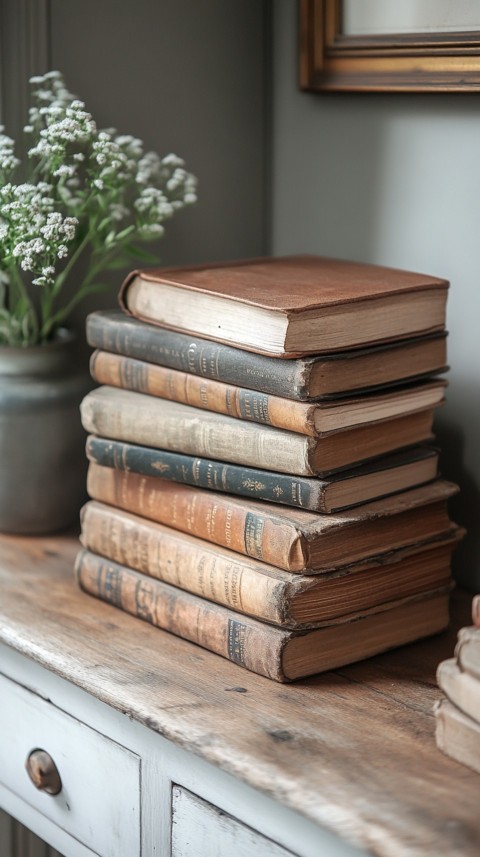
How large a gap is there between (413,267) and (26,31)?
516mm

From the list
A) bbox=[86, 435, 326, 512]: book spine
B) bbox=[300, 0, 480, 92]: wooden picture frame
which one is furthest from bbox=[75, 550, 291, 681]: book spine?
bbox=[300, 0, 480, 92]: wooden picture frame

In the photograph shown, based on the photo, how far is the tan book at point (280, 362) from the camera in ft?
3.09

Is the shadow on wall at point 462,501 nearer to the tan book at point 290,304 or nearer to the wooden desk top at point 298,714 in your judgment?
the wooden desk top at point 298,714

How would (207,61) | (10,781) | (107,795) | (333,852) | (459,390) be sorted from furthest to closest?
(207,61) → (459,390) → (10,781) → (107,795) → (333,852)

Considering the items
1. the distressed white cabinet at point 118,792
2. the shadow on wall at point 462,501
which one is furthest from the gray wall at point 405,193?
the distressed white cabinet at point 118,792

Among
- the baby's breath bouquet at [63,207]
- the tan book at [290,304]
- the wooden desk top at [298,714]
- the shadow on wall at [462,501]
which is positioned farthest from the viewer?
the shadow on wall at [462,501]

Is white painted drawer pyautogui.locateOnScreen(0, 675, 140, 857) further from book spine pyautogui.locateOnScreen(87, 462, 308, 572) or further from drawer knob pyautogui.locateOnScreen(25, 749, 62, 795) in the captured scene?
book spine pyautogui.locateOnScreen(87, 462, 308, 572)

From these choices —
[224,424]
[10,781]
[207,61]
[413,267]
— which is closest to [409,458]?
[224,424]

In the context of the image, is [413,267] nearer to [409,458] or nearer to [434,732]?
[409,458]

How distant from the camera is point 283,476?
971mm

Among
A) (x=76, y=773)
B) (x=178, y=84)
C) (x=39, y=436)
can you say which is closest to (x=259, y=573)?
(x=76, y=773)

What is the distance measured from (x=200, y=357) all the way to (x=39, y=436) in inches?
12.4

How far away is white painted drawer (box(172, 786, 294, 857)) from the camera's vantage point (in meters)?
0.83

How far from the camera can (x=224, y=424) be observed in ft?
3.32
